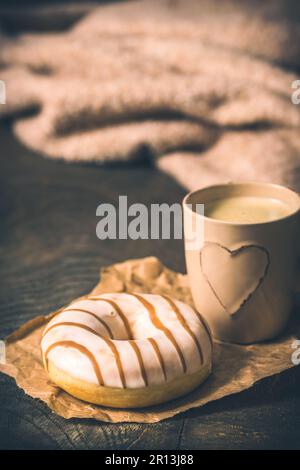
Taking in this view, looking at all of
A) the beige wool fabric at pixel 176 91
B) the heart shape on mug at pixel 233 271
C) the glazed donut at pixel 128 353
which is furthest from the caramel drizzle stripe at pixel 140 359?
the beige wool fabric at pixel 176 91

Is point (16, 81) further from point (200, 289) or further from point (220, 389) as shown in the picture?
point (220, 389)

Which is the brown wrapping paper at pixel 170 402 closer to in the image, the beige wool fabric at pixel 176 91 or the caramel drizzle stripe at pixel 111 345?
the caramel drizzle stripe at pixel 111 345

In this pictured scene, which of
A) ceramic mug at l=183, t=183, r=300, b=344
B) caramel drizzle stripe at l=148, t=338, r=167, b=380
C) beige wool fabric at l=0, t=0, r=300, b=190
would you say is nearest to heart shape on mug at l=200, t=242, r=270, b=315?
ceramic mug at l=183, t=183, r=300, b=344

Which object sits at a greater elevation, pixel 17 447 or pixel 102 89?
pixel 102 89

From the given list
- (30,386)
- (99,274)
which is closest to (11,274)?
(99,274)

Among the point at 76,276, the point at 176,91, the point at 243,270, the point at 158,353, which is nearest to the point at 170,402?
the point at 158,353
